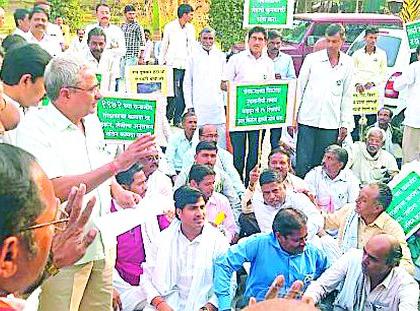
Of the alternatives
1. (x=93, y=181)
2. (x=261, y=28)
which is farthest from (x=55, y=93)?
(x=261, y=28)

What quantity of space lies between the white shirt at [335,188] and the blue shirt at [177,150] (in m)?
1.16

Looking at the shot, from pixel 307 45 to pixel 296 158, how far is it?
4470 millimetres

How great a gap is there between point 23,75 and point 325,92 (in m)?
3.93

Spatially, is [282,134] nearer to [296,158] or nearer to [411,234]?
[296,158]

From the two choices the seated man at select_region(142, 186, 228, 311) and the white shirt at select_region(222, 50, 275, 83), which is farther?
the white shirt at select_region(222, 50, 275, 83)

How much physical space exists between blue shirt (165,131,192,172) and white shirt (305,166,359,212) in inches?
45.7

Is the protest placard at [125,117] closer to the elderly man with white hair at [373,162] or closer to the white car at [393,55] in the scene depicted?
the elderly man with white hair at [373,162]

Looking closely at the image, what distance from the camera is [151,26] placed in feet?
52.2

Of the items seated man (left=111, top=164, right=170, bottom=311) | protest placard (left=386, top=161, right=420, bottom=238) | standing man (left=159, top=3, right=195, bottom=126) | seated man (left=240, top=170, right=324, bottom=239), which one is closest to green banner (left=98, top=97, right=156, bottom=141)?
seated man (left=111, top=164, right=170, bottom=311)

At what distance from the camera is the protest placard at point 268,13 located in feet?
25.0

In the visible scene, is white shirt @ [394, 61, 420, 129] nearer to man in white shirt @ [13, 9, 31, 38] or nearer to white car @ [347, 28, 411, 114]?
white car @ [347, 28, 411, 114]

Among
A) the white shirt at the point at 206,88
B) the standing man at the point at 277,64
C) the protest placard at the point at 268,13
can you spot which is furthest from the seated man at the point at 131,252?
the protest placard at the point at 268,13

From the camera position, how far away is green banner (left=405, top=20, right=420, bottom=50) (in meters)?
8.12

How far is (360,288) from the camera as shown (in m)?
4.31
